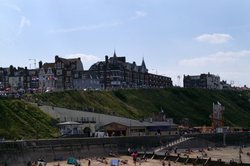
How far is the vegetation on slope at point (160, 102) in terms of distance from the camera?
106625mm

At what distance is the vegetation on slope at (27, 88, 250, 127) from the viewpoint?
10662 centimetres

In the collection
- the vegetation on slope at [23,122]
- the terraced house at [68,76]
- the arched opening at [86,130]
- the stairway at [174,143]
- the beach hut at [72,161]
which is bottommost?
the beach hut at [72,161]

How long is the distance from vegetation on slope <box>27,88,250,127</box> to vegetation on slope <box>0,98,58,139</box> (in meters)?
11.7

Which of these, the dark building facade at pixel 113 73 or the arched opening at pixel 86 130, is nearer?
the arched opening at pixel 86 130

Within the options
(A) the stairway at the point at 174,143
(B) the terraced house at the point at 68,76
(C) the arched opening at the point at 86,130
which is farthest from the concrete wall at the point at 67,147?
(B) the terraced house at the point at 68,76

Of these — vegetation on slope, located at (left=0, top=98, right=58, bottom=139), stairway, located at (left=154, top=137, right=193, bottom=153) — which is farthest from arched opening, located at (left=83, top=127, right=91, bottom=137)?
stairway, located at (left=154, top=137, right=193, bottom=153)

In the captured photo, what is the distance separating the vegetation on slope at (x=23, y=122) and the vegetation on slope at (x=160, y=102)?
11.7 meters

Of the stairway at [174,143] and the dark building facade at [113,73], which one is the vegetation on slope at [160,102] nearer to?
the dark building facade at [113,73]

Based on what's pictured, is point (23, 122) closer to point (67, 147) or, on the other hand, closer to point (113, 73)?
point (67, 147)

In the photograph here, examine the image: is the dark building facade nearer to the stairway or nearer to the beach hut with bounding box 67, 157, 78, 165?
the stairway

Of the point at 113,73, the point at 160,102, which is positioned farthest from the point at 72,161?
the point at 113,73

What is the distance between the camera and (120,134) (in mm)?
83625

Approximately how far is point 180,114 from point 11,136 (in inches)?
2906

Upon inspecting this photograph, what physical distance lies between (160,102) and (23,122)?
72.4 m
